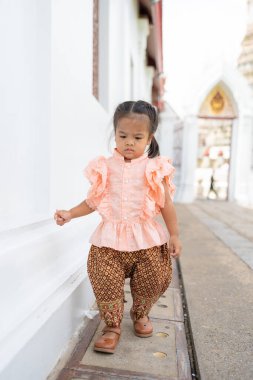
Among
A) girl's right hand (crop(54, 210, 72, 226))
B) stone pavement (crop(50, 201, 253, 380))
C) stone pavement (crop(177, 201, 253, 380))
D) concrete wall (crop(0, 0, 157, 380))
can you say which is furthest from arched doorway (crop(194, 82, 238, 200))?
girl's right hand (crop(54, 210, 72, 226))

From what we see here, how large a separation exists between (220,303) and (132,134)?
120 cm

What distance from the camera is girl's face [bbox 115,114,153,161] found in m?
1.39

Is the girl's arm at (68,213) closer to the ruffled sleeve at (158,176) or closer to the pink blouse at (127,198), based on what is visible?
the pink blouse at (127,198)

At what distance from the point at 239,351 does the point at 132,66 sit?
14.6 feet

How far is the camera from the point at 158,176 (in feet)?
4.57

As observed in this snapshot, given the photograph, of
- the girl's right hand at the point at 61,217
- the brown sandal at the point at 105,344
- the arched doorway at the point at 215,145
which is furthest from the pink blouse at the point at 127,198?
the arched doorway at the point at 215,145

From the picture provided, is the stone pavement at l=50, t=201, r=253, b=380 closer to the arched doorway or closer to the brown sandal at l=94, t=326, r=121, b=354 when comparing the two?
the brown sandal at l=94, t=326, r=121, b=354

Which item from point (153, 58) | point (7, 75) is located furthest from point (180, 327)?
point (153, 58)

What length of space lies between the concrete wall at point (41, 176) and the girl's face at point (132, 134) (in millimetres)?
301

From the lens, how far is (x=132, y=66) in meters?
5.00

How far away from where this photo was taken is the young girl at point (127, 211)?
1.41m

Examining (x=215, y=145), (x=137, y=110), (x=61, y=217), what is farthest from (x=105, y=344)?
(x=215, y=145)

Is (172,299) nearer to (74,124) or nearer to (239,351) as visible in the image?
(239,351)

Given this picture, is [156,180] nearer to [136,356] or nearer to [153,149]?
[153,149]
